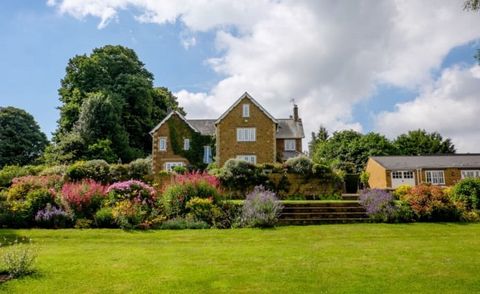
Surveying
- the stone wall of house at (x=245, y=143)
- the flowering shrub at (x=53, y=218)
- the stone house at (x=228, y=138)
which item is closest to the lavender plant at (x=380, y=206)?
the flowering shrub at (x=53, y=218)

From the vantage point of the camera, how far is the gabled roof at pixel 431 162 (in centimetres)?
3628

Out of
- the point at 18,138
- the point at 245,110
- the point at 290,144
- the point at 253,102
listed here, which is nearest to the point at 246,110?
the point at 245,110

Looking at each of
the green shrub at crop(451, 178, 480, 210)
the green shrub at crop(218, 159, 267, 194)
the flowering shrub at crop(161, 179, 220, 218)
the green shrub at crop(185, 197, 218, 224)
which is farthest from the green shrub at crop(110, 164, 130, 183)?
the green shrub at crop(451, 178, 480, 210)

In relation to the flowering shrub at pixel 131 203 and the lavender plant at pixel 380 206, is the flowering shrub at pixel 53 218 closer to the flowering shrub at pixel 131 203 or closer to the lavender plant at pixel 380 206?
the flowering shrub at pixel 131 203

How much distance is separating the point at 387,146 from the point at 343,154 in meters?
5.91

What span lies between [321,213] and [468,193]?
6.91 meters

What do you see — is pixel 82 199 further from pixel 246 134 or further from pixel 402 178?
pixel 402 178

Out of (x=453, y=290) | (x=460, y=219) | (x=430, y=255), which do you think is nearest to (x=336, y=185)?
(x=460, y=219)

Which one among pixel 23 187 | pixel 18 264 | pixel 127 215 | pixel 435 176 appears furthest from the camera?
pixel 435 176

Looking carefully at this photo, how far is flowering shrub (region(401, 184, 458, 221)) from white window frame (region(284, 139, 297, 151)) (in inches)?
882

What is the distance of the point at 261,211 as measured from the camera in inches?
497

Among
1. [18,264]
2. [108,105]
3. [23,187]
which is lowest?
[18,264]

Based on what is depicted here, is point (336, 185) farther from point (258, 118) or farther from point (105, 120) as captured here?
point (105, 120)

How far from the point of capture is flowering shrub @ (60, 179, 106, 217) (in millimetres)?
12922
